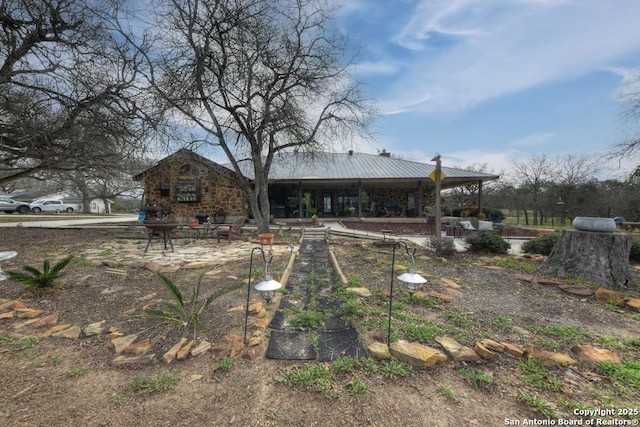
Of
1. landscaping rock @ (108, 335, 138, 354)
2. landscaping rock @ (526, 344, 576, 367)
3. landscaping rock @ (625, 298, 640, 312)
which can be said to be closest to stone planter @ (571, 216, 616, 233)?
landscaping rock @ (625, 298, 640, 312)

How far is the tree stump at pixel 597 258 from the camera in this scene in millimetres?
4492

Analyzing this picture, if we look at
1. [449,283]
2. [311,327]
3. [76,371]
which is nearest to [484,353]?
[311,327]

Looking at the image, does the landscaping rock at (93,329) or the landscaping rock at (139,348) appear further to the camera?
the landscaping rock at (93,329)

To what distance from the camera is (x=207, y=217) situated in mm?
14438

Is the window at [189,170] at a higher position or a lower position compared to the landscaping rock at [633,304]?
higher

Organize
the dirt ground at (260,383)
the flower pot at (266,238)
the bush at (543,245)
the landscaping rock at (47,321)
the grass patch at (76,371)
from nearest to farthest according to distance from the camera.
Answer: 1. the dirt ground at (260,383)
2. the grass patch at (76,371)
3. the landscaping rock at (47,321)
4. the bush at (543,245)
5. the flower pot at (266,238)

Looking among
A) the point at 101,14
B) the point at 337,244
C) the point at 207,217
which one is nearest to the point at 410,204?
the point at 337,244

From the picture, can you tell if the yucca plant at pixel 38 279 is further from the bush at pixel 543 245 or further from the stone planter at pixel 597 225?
the bush at pixel 543 245

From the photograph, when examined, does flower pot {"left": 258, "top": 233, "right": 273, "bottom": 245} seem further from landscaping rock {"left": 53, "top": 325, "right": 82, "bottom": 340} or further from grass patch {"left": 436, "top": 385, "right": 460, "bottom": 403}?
grass patch {"left": 436, "top": 385, "right": 460, "bottom": 403}

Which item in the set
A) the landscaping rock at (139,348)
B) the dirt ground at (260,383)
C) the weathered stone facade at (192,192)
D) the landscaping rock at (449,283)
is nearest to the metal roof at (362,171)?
the weathered stone facade at (192,192)

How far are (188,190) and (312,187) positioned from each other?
24.4 feet

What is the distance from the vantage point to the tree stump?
4.49m

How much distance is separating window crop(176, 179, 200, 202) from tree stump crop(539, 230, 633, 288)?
15447mm

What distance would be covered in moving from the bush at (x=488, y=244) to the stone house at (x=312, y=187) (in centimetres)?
736
